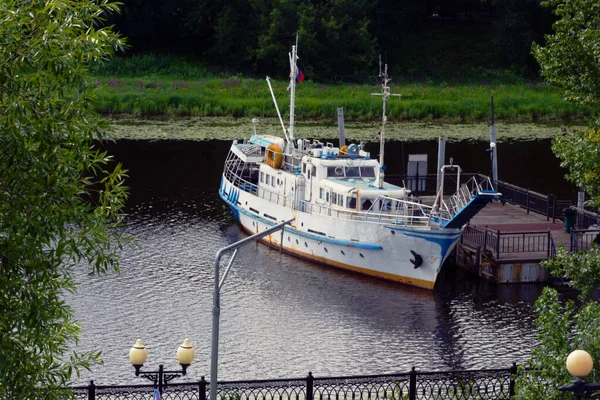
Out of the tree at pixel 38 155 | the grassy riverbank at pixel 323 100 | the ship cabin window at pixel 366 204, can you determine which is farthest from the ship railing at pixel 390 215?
the grassy riverbank at pixel 323 100

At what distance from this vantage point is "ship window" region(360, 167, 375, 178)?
44.2 metres

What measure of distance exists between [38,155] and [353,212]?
2512 centimetres

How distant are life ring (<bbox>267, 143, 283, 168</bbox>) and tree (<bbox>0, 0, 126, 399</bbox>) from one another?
97.2ft

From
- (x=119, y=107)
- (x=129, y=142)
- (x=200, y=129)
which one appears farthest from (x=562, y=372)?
(x=119, y=107)

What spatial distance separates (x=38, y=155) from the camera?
57.5 ft

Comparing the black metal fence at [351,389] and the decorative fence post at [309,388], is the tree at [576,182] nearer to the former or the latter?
the black metal fence at [351,389]

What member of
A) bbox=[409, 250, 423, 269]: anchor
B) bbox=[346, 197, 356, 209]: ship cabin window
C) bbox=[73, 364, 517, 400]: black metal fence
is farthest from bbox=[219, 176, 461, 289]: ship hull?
bbox=[73, 364, 517, 400]: black metal fence

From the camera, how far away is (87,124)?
18016mm

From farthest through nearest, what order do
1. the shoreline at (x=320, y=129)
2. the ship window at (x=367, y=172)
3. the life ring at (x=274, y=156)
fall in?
the shoreline at (x=320, y=129), the life ring at (x=274, y=156), the ship window at (x=367, y=172)

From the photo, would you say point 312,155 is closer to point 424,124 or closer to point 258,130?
point 258,130

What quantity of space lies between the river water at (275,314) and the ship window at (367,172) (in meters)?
3.86

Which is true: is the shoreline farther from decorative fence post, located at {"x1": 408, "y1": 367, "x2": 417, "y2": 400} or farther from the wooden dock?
decorative fence post, located at {"x1": 408, "y1": 367, "x2": 417, "y2": 400}

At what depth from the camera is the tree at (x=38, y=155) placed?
17.3 meters

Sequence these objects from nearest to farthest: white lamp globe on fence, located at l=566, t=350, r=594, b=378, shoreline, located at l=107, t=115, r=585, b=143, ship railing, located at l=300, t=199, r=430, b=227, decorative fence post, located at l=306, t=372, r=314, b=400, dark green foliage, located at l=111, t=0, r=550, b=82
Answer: white lamp globe on fence, located at l=566, t=350, r=594, b=378
decorative fence post, located at l=306, t=372, r=314, b=400
ship railing, located at l=300, t=199, r=430, b=227
shoreline, located at l=107, t=115, r=585, b=143
dark green foliage, located at l=111, t=0, r=550, b=82
